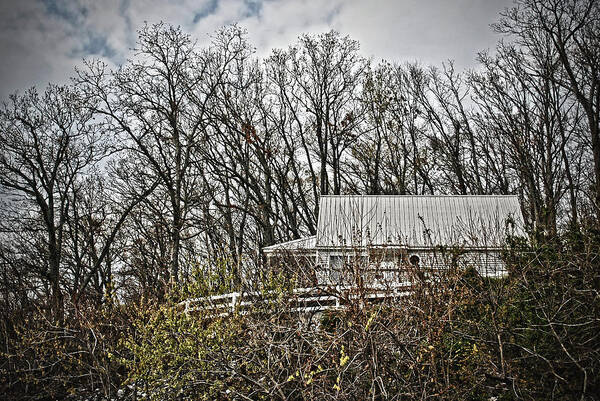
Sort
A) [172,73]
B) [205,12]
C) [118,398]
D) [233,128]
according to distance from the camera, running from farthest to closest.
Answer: [233,128] → [172,73] → [205,12] → [118,398]

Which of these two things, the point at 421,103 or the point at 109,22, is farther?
the point at 421,103

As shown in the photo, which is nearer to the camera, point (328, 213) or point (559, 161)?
point (328, 213)

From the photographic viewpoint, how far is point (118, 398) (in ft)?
20.7

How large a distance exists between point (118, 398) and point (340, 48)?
19.1 metres

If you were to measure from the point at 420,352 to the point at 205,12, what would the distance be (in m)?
8.81

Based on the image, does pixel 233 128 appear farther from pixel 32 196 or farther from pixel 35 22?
pixel 35 22

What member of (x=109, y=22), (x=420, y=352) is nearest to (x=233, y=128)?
(x=109, y=22)

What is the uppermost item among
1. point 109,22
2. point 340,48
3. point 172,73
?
point 340,48

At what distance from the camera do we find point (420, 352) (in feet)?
14.9

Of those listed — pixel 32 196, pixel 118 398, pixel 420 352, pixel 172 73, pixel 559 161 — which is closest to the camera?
pixel 420 352

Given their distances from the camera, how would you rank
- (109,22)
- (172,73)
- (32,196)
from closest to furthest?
(109,22) < (32,196) < (172,73)

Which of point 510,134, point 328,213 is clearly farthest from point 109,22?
point 510,134

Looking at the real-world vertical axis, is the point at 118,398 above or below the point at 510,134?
below

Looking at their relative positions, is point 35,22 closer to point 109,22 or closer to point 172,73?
point 109,22
